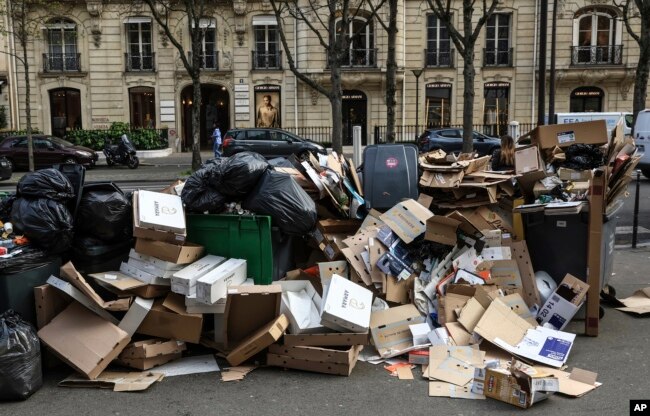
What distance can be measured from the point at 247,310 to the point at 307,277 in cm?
99

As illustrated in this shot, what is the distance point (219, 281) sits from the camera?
458 cm

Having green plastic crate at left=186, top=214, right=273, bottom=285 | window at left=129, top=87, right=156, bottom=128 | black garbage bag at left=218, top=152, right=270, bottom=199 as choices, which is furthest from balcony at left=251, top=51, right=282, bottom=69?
green plastic crate at left=186, top=214, right=273, bottom=285

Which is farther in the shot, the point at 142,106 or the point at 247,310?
the point at 142,106

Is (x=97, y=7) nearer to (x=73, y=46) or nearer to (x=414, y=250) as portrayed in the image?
(x=73, y=46)

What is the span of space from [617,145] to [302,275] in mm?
3373

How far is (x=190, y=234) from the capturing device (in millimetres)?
5230

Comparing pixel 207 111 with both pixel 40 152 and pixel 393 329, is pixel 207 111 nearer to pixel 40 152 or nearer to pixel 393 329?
pixel 40 152

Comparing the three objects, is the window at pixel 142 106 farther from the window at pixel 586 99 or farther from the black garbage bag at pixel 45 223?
the black garbage bag at pixel 45 223

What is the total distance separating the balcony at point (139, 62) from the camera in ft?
103

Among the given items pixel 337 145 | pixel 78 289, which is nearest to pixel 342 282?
pixel 78 289

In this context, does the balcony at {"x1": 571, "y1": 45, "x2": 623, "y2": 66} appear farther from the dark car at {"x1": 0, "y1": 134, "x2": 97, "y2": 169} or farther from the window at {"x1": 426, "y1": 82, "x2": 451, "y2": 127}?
the dark car at {"x1": 0, "y1": 134, "x2": 97, "y2": 169}

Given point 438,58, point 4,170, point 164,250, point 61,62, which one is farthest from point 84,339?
point 61,62

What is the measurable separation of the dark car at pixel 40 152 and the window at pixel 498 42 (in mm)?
20310

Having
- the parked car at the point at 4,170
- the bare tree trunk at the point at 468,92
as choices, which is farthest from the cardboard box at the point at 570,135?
the parked car at the point at 4,170
